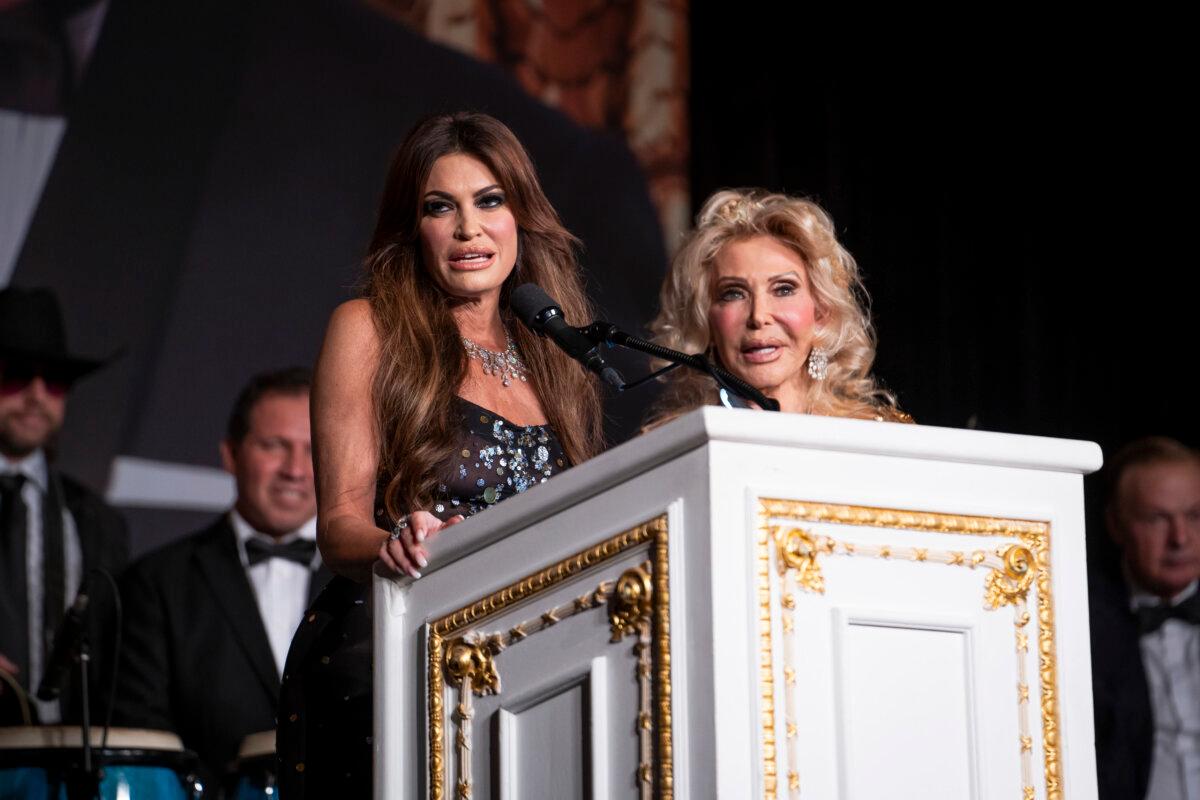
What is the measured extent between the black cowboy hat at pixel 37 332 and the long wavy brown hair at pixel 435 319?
242cm

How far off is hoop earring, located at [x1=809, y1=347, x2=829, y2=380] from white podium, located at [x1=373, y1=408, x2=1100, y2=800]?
123cm

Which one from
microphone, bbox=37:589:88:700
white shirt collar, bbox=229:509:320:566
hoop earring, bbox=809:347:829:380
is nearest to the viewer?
hoop earring, bbox=809:347:829:380

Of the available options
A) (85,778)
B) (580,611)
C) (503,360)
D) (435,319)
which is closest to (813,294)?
(503,360)

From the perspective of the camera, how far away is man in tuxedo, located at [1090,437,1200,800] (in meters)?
4.32

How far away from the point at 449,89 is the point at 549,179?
0.38 metres

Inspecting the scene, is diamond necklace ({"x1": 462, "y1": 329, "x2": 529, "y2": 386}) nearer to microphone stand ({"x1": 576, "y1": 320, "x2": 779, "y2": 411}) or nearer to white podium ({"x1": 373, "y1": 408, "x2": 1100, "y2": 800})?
microphone stand ({"x1": 576, "y1": 320, "x2": 779, "y2": 411})

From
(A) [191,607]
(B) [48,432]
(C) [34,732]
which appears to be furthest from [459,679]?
(B) [48,432]

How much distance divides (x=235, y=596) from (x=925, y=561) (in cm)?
305

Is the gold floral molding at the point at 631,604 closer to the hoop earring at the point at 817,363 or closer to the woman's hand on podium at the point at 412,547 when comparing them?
the woman's hand on podium at the point at 412,547

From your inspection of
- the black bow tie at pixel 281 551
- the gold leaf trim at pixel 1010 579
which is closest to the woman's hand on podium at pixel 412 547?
the gold leaf trim at pixel 1010 579

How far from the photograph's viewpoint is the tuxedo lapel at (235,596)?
14.3 feet

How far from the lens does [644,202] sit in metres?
5.34

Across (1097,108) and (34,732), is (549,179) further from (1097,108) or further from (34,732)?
(34,732)

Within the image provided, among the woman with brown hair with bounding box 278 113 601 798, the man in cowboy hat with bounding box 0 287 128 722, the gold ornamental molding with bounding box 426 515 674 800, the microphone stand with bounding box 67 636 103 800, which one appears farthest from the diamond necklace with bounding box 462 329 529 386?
the man in cowboy hat with bounding box 0 287 128 722
